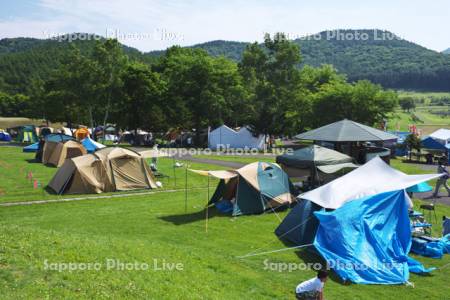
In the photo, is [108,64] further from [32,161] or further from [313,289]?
[313,289]

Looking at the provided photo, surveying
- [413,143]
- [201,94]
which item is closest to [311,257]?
[413,143]

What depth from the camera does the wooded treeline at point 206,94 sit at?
45.1 meters

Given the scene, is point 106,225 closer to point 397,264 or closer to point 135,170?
point 135,170

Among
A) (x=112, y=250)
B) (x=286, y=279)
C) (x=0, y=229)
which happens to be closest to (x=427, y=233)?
(x=286, y=279)

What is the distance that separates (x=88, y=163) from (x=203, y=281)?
1291 centimetres

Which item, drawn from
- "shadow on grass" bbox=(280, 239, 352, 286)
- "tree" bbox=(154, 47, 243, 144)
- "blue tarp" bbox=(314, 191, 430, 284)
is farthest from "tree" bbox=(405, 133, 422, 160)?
"shadow on grass" bbox=(280, 239, 352, 286)

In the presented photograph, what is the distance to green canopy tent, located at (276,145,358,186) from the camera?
1667cm

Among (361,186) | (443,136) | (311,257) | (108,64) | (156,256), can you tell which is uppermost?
(108,64)

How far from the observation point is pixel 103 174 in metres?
19.8

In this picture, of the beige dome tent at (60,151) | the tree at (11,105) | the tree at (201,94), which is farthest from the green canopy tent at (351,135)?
the tree at (11,105)

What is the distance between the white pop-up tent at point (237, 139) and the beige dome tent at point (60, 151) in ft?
63.9

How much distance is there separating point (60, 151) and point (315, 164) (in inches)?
711

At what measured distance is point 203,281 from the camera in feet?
27.8

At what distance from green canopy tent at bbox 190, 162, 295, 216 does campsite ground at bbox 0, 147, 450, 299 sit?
0.50m
